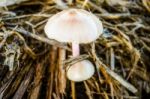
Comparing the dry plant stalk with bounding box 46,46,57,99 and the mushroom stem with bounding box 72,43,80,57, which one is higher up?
the mushroom stem with bounding box 72,43,80,57

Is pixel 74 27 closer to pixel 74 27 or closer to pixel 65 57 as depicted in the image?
pixel 74 27

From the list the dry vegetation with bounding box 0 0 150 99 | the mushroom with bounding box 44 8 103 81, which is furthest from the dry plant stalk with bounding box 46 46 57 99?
the mushroom with bounding box 44 8 103 81

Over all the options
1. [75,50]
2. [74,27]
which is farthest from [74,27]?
[75,50]

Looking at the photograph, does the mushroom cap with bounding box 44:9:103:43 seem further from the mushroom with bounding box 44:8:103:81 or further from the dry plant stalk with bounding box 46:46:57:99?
the dry plant stalk with bounding box 46:46:57:99

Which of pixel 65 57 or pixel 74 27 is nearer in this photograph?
pixel 74 27

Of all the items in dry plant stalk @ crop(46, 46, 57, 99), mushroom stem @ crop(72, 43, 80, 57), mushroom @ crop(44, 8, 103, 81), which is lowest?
dry plant stalk @ crop(46, 46, 57, 99)
